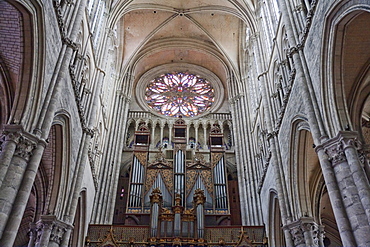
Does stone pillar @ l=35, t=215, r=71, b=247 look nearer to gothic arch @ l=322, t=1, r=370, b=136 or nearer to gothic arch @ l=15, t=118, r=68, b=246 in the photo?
gothic arch @ l=15, t=118, r=68, b=246

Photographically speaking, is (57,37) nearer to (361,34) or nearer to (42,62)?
(42,62)

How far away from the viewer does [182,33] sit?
28.8 metres

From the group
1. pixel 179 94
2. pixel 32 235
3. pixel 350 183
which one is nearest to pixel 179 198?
pixel 32 235

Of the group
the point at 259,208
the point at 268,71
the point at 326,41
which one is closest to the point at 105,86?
the point at 268,71

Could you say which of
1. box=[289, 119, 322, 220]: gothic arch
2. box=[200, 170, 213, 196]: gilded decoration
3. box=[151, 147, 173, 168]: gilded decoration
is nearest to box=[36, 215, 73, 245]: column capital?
box=[289, 119, 322, 220]: gothic arch

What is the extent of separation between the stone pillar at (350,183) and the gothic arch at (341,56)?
0.52 meters

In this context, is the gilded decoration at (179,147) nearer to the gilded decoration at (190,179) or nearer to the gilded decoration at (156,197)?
the gilded decoration at (190,179)

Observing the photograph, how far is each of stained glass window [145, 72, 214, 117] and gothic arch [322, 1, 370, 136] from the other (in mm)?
17379

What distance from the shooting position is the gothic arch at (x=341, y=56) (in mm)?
10359

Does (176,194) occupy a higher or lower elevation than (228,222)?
higher

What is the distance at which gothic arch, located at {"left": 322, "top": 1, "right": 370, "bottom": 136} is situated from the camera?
10.4m

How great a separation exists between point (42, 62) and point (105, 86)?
11478 mm

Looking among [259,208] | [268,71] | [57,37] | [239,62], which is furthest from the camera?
[239,62]

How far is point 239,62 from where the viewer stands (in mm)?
26781
